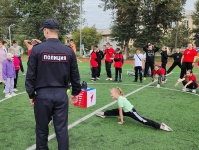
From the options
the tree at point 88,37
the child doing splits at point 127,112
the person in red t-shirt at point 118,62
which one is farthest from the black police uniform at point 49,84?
the tree at point 88,37

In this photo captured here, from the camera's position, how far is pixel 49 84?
10.6 ft

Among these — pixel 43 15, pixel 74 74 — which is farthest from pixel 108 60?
pixel 43 15

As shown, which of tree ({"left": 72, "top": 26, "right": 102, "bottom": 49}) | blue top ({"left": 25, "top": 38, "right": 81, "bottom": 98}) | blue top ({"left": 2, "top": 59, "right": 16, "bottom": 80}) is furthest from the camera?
tree ({"left": 72, "top": 26, "right": 102, "bottom": 49})

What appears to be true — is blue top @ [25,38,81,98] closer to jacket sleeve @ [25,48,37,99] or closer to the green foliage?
jacket sleeve @ [25,48,37,99]

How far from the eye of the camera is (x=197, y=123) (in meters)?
5.85

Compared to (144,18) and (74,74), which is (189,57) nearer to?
(74,74)

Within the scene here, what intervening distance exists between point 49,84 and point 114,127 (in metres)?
2.70

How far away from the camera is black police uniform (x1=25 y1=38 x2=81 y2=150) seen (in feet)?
10.5

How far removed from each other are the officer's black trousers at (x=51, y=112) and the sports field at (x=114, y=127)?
1083 mm

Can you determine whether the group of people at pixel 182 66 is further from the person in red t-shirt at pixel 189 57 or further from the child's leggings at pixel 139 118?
the child's leggings at pixel 139 118

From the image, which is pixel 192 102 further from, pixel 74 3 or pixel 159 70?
pixel 74 3

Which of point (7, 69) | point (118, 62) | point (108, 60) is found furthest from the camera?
point (108, 60)

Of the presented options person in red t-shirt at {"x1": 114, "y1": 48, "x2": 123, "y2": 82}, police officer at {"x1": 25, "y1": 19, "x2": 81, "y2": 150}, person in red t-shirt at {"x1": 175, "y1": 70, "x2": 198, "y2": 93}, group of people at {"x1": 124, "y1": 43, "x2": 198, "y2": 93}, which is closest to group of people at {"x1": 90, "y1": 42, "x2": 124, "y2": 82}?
person in red t-shirt at {"x1": 114, "y1": 48, "x2": 123, "y2": 82}

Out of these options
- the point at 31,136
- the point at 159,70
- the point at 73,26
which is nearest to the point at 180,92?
the point at 159,70
